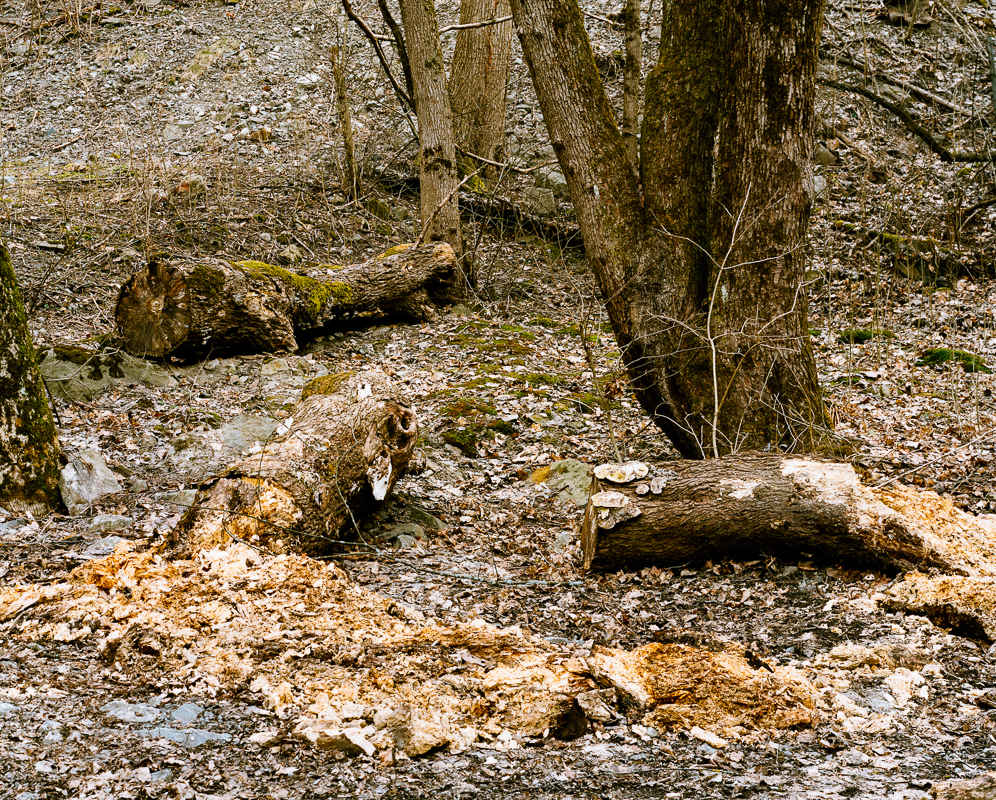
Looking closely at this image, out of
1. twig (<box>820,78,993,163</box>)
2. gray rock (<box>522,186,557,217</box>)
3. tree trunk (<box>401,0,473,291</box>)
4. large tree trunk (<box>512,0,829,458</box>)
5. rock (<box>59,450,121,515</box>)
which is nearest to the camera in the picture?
rock (<box>59,450,121,515</box>)

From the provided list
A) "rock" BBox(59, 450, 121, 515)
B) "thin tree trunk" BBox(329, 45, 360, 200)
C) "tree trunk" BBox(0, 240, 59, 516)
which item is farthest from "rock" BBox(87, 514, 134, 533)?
"thin tree trunk" BBox(329, 45, 360, 200)

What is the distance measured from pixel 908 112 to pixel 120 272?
10.4m

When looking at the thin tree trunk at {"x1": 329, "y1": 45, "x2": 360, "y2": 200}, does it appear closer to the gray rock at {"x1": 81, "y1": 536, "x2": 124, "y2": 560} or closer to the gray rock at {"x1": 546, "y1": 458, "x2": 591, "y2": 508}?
the gray rock at {"x1": 546, "y1": 458, "x2": 591, "y2": 508}

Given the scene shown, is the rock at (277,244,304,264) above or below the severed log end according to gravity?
above

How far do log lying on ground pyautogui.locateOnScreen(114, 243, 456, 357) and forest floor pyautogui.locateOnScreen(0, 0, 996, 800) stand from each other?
0.29m

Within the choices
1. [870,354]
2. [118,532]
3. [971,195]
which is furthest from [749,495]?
[971,195]

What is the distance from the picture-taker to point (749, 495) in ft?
13.1

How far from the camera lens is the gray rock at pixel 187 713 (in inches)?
106

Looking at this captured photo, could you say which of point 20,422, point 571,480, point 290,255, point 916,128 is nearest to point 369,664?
point 20,422

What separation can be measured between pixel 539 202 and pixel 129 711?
9.52 meters

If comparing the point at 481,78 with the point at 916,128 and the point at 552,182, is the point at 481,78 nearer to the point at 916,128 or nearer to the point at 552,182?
the point at 552,182

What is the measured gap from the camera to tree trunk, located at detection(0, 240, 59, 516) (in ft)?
13.6

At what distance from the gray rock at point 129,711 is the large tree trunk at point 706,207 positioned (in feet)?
10.8

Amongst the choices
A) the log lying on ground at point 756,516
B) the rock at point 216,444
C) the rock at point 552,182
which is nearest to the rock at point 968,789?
the log lying on ground at point 756,516
